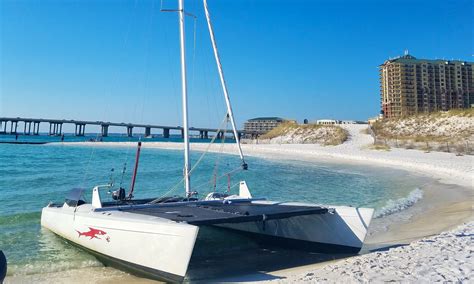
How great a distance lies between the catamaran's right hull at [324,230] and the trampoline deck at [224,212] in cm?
35

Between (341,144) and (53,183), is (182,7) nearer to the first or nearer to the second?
(53,183)

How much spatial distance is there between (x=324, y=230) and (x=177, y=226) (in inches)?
142

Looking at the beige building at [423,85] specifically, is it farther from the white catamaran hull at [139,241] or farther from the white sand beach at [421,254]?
the white catamaran hull at [139,241]

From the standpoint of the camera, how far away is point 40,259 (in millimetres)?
8289

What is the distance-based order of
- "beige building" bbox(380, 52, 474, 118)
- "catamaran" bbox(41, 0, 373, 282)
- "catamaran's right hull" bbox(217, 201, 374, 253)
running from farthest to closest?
"beige building" bbox(380, 52, 474, 118)
"catamaran's right hull" bbox(217, 201, 374, 253)
"catamaran" bbox(41, 0, 373, 282)

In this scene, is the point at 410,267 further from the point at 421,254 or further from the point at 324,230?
the point at 324,230

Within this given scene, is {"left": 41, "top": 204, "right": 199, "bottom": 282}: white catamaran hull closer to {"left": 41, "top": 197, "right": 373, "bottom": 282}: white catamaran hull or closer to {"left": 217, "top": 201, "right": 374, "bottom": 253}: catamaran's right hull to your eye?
{"left": 41, "top": 197, "right": 373, "bottom": 282}: white catamaran hull

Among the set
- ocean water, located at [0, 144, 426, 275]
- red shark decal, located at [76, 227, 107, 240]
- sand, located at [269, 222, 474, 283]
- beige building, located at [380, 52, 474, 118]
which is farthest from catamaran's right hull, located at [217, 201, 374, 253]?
beige building, located at [380, 52, 474, 118]

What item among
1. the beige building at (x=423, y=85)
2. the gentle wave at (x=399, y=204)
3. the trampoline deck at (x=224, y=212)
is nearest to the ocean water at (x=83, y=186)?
the gentle wave at (x=399, y=204)

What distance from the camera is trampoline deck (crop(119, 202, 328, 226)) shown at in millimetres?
6891

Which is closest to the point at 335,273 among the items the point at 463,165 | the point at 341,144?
the point at 463,165

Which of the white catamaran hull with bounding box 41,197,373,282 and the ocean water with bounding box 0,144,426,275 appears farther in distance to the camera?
the ocean water with bounding box 0,144,426,275

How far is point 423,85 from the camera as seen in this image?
12044 centimetres

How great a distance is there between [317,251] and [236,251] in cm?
193
